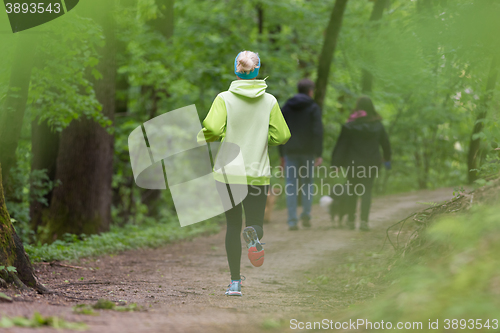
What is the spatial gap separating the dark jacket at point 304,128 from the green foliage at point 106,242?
3.12 m

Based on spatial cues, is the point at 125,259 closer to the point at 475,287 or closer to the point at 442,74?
the point at 442,74

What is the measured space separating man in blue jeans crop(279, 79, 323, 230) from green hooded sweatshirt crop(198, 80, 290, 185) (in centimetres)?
479

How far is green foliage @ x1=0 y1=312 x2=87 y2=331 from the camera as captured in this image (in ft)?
8.77

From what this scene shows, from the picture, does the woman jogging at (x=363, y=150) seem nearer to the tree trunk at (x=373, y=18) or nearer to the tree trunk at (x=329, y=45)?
the tree trunk at (x=373, y=18)

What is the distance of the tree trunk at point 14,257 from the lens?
4055 millimetres

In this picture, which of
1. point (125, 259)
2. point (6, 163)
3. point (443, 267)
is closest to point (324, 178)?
point (125, 259)

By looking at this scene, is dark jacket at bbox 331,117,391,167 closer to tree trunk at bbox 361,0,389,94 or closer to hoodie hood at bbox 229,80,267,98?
tree trunk at bbox 361,0,389,94

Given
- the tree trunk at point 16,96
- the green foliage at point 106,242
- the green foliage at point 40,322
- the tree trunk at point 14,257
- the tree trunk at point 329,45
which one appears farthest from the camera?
the tree trunk at point 329,45

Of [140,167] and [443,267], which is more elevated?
[443,267]

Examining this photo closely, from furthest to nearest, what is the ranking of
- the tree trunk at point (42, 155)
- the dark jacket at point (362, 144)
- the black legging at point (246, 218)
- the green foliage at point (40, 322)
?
the tree trunk at point (42, 155), the dark jacket at point (362, 144), the black legging at point (246, 218), the green foliage at point (40, 322)

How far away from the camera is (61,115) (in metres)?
7.23

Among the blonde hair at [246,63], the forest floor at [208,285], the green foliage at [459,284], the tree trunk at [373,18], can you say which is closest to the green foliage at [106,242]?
the forest floor at [208,285]

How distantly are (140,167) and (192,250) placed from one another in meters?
5.80

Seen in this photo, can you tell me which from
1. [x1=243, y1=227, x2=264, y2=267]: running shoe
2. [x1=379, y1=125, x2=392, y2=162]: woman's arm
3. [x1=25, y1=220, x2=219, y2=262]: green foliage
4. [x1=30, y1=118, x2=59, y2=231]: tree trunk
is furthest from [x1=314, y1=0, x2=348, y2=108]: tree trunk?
[x1=243, y1=227, x2=264, y2=267]: running shoe
